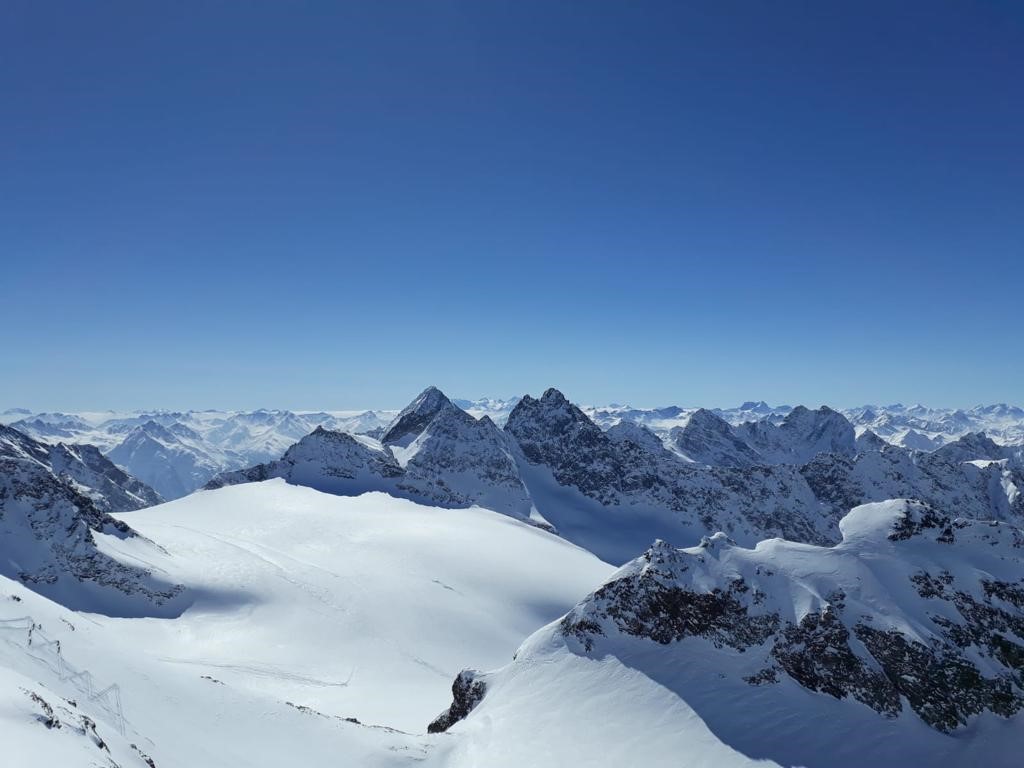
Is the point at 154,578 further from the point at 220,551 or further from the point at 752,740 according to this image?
the point at 752,740

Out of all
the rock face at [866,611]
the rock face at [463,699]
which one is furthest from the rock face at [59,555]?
the rock face at [866,611]

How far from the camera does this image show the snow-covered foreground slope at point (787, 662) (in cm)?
2797

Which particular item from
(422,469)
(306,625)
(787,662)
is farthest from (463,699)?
(422,469)

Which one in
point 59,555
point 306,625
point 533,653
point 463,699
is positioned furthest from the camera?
point 59,555

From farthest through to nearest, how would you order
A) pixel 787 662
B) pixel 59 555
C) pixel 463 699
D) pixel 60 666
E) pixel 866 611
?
pixel 59 555 → pixel 463 699 → pixel 866 611 → pixel 787 662 → pixel 60 666

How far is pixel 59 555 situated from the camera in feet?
211

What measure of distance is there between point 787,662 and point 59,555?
243 ft

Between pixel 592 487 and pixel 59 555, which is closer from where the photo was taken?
pixel 59 555

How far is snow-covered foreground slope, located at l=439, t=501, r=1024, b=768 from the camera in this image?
91.8 feet

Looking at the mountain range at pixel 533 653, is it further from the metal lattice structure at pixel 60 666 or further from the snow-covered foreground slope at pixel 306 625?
the metal lattice structure at pixel 60 666

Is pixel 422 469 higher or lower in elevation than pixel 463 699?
higher

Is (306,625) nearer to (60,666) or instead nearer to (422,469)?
(60,666)

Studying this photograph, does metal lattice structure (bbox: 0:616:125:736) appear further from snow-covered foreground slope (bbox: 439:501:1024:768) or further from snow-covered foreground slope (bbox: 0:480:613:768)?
snow-covered foreground slope (bbox: 439:501:1024:768)

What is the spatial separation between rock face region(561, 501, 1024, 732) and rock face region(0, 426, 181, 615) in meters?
53.4
